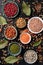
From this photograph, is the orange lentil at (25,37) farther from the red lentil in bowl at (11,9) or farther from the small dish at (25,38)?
the red lentil in bowl at (11,9)

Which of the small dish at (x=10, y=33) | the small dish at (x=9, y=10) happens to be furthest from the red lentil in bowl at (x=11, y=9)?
the small dish at (x=10, y=33)

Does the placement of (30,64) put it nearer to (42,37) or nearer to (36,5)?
(42,37)

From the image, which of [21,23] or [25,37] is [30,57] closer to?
[25,37]

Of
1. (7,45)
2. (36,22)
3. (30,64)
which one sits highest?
(36,22)

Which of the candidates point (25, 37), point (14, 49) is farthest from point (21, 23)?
point (14, 49)

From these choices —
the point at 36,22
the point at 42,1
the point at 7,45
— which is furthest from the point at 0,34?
the point at 42,1

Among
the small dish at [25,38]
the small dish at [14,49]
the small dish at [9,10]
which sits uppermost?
the small dish at [9,10]

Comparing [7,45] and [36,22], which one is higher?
[36,22]
